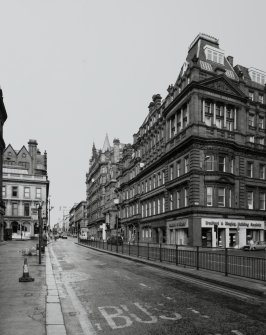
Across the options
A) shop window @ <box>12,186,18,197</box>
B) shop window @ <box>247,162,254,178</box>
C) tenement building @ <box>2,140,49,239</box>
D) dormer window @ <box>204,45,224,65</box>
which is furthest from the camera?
shop window @ <box>12,186,18,197</box>

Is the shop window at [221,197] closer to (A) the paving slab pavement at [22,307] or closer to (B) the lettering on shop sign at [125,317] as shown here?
(A) the paving slab pavement at [22,307]

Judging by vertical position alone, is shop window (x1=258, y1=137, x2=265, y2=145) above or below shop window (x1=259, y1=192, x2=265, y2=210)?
above

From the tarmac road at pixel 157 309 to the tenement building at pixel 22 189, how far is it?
3044 inches

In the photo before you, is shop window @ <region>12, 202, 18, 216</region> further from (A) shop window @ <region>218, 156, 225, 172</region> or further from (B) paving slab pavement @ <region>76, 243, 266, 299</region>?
(B) paving slab pavement @ <region>76, 243, 266, 299</region>

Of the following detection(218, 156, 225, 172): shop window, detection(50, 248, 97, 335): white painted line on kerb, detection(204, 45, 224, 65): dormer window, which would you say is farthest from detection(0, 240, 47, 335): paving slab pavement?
detection(204, 45, 224, 65): dormer window

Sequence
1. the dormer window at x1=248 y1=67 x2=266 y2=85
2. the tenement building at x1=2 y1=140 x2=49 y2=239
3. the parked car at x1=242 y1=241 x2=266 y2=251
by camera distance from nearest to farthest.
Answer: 1. the parked car at x1=242 y1=241 x2=266 y2=251
2. the dormer window at x1=248 y1=67 x2=266 y2=85
3. the tenement building at x1=2 y1=140 x2=49 y2=239

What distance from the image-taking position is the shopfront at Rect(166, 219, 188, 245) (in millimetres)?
43156

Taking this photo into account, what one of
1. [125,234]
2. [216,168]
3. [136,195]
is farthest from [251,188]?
[125,234]

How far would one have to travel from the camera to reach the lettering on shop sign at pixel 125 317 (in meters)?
7.45

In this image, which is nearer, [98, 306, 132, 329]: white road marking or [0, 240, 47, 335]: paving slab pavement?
[0, 240, 47, 335]: paving slab pavement

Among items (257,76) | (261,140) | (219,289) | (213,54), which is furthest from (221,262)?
(257,76)

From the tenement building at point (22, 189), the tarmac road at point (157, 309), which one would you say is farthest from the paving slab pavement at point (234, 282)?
the tenement building at point (22, 189)

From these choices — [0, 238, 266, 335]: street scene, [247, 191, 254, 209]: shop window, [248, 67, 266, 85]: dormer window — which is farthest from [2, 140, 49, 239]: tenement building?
[0, 238, 266, 335]: street scene

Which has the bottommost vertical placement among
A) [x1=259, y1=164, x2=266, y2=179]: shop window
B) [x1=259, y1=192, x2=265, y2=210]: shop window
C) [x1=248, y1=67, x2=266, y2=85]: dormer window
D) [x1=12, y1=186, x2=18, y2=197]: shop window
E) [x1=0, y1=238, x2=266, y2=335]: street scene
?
[x1=0, y1=238, x2=266, y2=335]: street scene
